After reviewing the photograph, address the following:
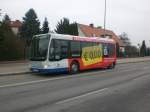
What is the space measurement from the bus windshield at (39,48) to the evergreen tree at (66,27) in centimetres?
4271

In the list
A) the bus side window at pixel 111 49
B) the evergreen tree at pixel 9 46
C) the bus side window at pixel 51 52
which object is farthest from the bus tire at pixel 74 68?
the evergreen tree at pixel 9 46

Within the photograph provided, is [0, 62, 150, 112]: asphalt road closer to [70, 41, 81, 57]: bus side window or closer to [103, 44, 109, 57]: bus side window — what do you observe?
[70, 41, 81, 57]: bus side window

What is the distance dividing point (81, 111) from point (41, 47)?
11552mm

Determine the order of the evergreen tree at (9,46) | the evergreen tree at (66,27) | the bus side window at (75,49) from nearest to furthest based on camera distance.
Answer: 1. the bus side window at (75,49)
2. the evergreen tree at (9,46)
3. the evergreen tree at (66,27)

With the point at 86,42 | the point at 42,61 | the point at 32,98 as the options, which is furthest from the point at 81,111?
the point at 86,42

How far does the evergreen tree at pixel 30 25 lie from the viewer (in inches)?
2783

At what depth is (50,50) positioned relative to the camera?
63.9ft

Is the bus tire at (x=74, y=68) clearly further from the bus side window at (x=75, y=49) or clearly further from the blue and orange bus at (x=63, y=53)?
the bus side window at (x=75, y=49)

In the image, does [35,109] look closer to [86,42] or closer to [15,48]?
[86,42]

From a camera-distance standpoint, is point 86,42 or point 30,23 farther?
point 30,23

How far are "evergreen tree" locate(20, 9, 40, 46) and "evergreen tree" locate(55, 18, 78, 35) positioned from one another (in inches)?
195

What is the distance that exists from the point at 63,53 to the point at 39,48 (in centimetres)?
167

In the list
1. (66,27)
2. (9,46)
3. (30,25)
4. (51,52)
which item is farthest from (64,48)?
(30,25)

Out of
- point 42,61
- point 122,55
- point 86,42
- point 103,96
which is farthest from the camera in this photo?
point 122,55
